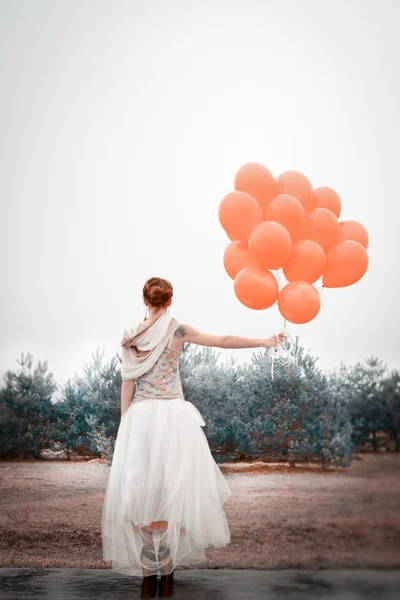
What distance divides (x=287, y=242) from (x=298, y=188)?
39cm

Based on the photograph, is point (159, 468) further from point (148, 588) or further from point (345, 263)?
point (345, 263)

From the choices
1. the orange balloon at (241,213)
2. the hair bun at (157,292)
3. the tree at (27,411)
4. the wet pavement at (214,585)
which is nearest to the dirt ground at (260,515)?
the tree at (27,411)

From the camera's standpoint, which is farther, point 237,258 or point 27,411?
point 27,411

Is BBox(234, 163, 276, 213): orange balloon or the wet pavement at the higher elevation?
BBox(234, 163, 276, 213): orange balloon

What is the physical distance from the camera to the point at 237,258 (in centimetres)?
351

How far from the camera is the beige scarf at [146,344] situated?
3.05m

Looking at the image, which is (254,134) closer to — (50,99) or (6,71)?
(50,99)

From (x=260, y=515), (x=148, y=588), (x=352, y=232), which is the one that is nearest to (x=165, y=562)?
(x=148, y=588)

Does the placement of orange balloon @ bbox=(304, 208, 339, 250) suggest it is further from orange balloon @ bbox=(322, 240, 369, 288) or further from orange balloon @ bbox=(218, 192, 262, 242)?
orange balloon @ bbox=(218, 192, 262, 242)

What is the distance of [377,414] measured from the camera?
4.11 meters

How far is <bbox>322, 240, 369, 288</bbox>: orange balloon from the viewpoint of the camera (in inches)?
133

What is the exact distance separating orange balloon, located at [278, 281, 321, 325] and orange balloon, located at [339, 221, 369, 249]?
39cm

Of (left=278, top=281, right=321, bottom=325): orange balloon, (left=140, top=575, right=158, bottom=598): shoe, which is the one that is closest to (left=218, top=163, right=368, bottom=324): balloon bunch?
(left=278, top=281, right=321, bottom=325): orange balloon

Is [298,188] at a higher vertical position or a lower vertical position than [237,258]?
higher
